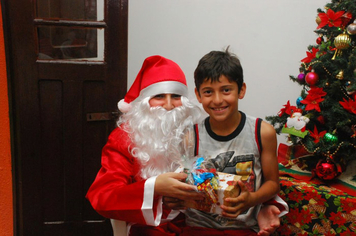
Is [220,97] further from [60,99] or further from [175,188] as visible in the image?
A: [60,99]

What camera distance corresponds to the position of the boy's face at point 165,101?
1.48 metres

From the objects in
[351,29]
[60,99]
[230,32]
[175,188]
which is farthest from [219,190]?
[230,32]

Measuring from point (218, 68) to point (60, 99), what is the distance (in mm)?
1271

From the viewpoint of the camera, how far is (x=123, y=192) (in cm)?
124

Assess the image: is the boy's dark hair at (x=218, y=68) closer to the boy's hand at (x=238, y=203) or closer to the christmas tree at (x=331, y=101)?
the boy's hand at (x=238, y=203)

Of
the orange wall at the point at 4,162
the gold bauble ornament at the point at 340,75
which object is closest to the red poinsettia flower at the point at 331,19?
the gold bauble ornament at the point at 340,75

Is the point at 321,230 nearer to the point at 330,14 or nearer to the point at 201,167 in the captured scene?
the point at 201,167

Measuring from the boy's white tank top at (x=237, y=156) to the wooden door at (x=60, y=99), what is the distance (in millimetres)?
1029

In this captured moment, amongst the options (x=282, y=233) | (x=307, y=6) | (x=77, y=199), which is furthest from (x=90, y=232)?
(x=307, y=6)

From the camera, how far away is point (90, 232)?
2182 mm

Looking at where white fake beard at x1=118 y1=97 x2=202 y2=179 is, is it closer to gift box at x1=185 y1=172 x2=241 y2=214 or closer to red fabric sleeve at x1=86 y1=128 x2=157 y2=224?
red fabric sleeve at x1=86 y1=128 x2=157 y2=224

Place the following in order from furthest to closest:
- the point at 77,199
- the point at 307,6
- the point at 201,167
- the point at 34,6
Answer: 1. the point at 307,6
2. the point at 77,199
3. the point at 34,6
4. the point at 201,167

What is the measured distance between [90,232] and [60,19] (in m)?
1.45

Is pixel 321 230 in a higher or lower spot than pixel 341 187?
lower
